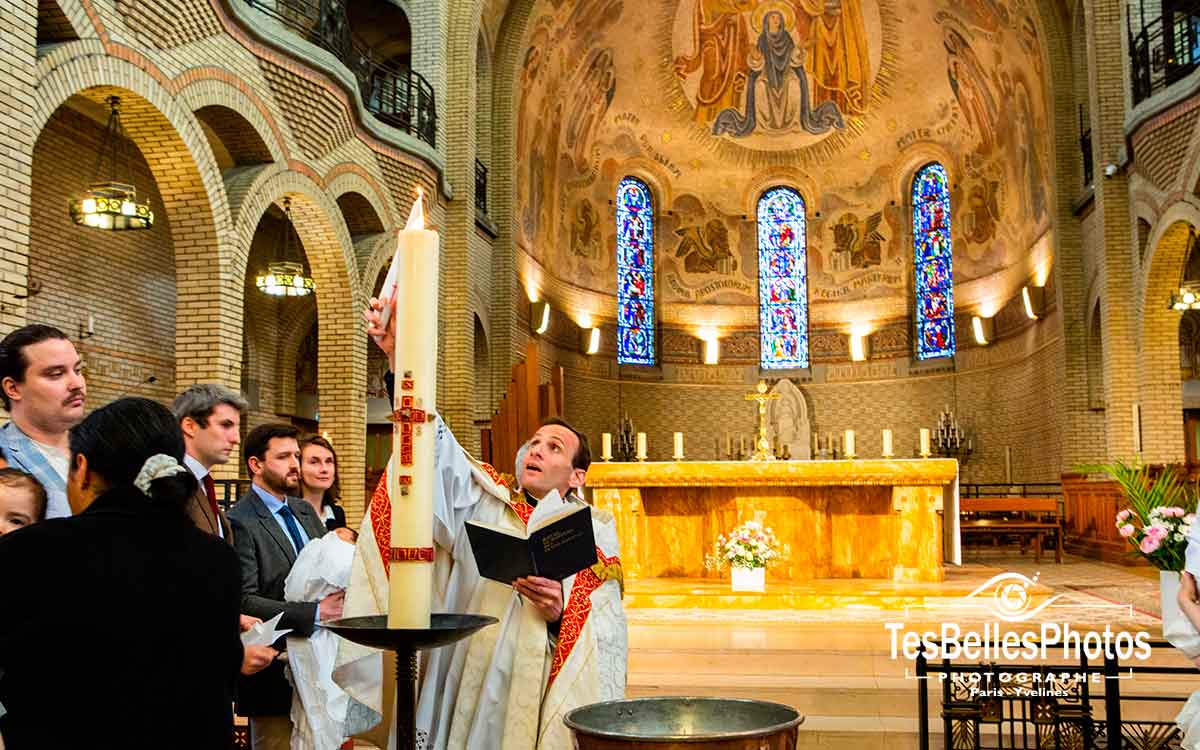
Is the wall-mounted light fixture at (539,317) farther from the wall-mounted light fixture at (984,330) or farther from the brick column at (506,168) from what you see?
the wall-mounted light fixture at (984,330)

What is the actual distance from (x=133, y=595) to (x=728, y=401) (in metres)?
21.6

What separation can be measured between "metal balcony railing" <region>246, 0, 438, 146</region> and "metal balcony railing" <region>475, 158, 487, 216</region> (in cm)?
167

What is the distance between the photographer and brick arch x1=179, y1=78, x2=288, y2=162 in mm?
9492

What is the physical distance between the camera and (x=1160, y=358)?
14445 millimetres

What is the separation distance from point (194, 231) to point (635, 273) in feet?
46.1

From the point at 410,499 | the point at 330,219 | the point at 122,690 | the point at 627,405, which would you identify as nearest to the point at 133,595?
the point at 122,690

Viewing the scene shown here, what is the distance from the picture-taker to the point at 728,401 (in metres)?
23.2

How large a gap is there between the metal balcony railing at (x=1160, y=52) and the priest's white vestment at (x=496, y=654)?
12.4 metres

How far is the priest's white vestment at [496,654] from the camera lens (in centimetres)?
296

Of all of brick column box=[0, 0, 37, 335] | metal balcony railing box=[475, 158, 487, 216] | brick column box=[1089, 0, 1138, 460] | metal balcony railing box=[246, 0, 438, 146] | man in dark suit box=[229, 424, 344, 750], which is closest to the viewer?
man in dark suit box=[229, 424, 344, 750]

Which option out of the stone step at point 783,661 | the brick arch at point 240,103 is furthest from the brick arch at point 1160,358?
the brick arch at point 240,103

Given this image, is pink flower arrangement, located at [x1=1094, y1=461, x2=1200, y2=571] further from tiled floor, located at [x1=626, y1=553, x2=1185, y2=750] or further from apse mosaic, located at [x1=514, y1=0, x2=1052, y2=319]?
apse mosaic, located at [x1=514, y1=0, x2=1052, y2=319]

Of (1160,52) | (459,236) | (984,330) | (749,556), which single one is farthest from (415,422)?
(984,330)

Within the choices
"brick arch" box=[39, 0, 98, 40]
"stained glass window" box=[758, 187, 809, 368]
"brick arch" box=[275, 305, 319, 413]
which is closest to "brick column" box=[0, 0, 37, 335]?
"brick arch" box=[39, 0, 98, 40]
